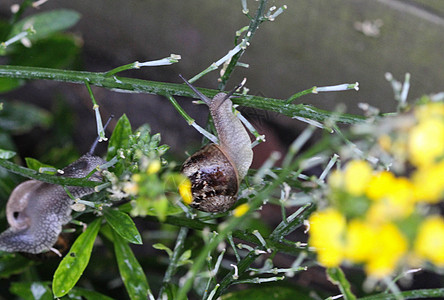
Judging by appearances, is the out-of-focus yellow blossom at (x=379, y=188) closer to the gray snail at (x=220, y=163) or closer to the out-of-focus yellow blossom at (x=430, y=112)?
the out-of-focus yellow blossom at (x=430, y=112)

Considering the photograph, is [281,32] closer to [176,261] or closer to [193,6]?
[193,6]

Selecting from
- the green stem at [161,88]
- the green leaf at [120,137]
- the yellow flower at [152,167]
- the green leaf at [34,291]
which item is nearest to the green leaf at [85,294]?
the green leaf at [34,291]

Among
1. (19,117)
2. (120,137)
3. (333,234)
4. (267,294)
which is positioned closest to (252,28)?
(120,137)

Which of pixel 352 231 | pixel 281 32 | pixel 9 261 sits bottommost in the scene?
pixel 9 261

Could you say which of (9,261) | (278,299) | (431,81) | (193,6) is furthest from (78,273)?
(431,81)

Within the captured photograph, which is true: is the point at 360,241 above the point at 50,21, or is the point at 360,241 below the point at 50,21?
above

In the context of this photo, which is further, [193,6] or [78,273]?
[193,6]

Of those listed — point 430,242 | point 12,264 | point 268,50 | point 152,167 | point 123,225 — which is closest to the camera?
point 430,242

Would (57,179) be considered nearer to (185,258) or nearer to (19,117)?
(185,258)

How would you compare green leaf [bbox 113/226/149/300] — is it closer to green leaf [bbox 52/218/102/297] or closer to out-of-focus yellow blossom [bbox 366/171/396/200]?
green leaf [bbox 52/218/102/297]
